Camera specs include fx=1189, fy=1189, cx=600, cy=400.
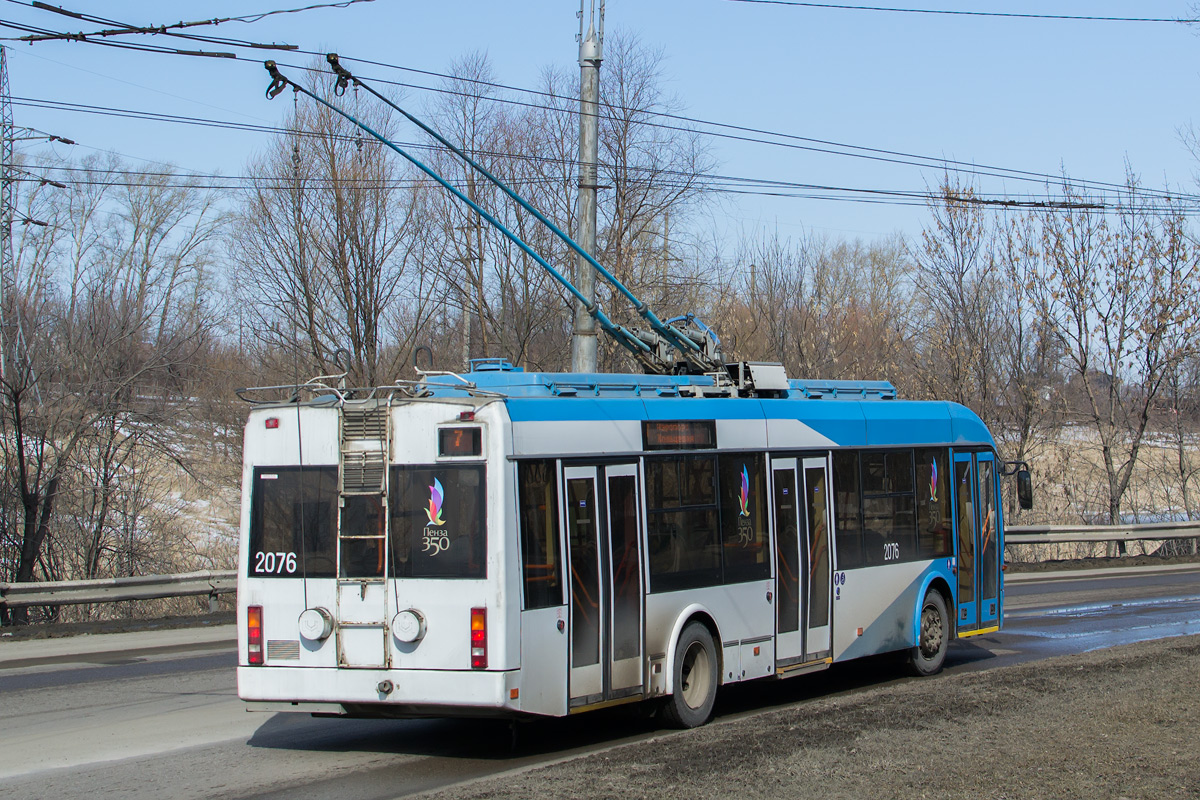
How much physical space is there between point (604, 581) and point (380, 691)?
1.85 m

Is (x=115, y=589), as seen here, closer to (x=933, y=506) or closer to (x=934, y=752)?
(x=933, y=506)

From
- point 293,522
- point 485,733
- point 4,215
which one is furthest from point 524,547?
point 4,215

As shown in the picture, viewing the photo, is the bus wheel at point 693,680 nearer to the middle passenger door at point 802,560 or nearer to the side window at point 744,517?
the side window at point 744,517

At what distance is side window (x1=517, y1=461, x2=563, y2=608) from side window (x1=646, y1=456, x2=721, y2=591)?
3.70 feet

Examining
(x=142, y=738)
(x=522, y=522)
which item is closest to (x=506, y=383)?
(x=522, y=522)

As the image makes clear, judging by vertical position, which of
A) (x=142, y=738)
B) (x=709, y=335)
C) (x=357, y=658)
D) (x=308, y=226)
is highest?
(x=308, y=226)

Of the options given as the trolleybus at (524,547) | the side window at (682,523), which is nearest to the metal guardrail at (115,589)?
the trolleybus at (524,547)

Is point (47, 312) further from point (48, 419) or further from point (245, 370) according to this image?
point (245, 370)

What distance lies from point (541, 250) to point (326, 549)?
19.7m

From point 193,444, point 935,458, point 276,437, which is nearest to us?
point 276,437

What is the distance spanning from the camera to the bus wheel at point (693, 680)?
31.9ft

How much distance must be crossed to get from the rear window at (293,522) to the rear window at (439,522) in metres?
0.55

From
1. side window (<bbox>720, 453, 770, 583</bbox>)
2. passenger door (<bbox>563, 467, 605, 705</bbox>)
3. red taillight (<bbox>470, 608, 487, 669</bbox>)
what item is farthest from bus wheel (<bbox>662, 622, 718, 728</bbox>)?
red taillight (<bbox>470, 608, 487, 669</bbox>)

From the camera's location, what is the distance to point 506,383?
31.5 feet
